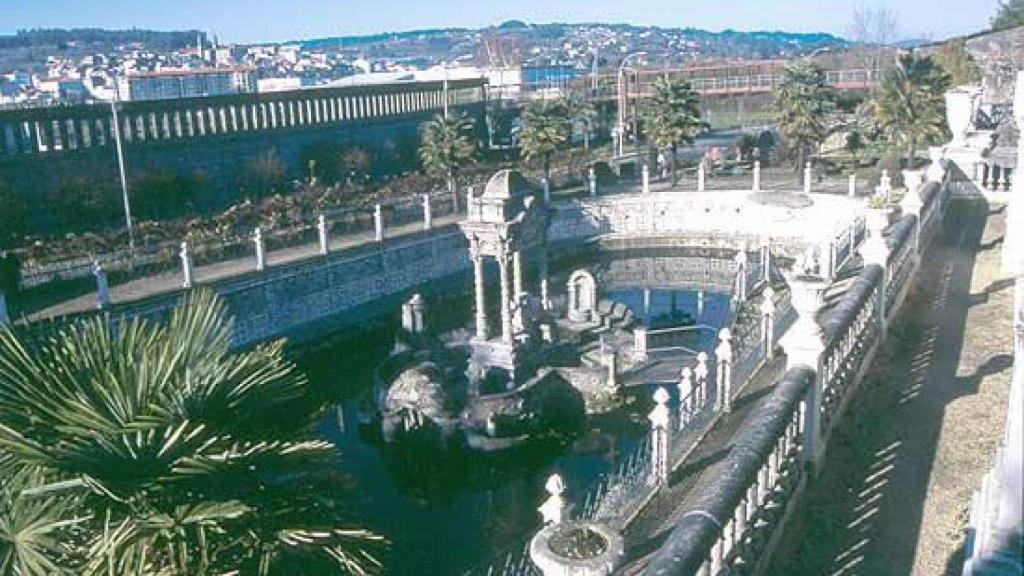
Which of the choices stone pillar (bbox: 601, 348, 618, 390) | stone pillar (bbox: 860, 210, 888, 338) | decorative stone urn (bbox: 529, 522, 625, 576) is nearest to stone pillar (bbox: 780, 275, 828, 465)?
decorative stone urn (bbox: 529, 522, 625, 576)

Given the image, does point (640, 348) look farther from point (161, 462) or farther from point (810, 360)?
point (161, 462)

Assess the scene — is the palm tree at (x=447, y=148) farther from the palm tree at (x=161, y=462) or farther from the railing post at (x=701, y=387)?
the palm tree at (x=161, y=462)

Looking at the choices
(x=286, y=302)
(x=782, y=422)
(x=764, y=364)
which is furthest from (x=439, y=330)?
(x=782, y=422)

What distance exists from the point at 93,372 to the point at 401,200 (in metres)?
32.2

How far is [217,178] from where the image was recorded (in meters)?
42.8

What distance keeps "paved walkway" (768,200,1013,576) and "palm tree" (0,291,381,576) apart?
14.4 feet

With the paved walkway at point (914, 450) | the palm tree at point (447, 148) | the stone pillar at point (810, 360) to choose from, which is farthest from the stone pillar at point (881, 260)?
the palm tree at point (447, 148)

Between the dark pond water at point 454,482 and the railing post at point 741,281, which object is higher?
the railing post at point 741,281

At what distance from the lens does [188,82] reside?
349ft

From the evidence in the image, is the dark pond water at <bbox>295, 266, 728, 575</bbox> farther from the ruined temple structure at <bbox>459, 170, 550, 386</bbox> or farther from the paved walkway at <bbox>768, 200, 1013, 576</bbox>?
the paved walkway at <bbox>768, 200, 1013, 576</bbox>

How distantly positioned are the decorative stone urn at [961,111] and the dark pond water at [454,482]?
13.7 meters

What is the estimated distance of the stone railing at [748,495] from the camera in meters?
6.20

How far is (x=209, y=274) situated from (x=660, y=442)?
20.9 m

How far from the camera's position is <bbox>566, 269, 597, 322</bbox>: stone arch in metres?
28.8
